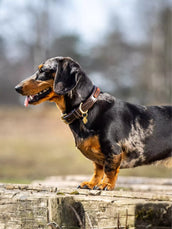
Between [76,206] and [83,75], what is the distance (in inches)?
61.4

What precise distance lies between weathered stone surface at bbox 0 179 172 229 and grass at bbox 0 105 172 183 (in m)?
4.67

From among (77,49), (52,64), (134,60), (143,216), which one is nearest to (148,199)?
(143,216)

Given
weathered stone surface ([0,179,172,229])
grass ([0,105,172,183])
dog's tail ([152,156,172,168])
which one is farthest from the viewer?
grass ([0,105,172,183])

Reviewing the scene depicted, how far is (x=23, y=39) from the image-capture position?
2522 centimetres

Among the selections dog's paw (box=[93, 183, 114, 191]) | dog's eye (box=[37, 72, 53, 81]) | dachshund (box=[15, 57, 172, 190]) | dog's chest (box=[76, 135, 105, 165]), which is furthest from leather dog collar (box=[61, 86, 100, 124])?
dog's paw (box=[93, 183, 114, 191])

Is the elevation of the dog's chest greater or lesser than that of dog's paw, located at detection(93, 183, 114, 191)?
greater

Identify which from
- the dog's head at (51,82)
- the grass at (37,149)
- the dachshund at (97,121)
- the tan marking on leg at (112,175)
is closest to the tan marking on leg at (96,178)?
the dachshund at (97,121)

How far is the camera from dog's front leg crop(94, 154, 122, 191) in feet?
12.5

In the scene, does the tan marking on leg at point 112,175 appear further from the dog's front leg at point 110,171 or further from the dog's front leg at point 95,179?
the dog's front leg at point 95,179

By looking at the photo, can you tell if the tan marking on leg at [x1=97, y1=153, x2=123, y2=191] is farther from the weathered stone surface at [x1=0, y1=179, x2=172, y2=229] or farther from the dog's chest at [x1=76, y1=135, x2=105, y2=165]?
the weathered stone surface at [x1=0, y1=179, x2=172, y2=229]

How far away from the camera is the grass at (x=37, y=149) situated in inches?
467

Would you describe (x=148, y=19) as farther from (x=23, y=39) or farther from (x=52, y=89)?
(x=52, y=89)

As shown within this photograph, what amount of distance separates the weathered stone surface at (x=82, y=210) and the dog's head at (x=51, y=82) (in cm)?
117

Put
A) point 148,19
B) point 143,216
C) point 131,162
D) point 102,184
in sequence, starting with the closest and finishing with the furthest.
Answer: point 143,216, point 102,184, point 131,162, point 148,19
